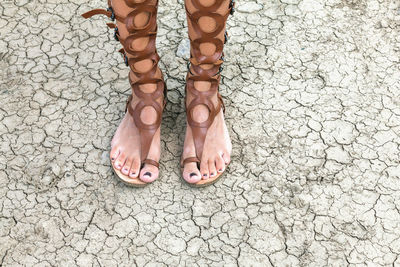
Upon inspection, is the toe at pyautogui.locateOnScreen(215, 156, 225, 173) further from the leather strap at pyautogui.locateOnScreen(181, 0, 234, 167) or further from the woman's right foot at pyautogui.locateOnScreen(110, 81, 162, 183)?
the woman's right foot at pyautogui.locateOnScreen(110, 81, 162, 183)

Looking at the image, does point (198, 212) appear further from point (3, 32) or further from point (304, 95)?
point (3, 32)

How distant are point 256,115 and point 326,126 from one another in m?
0.25

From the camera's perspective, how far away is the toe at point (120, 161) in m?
1.65

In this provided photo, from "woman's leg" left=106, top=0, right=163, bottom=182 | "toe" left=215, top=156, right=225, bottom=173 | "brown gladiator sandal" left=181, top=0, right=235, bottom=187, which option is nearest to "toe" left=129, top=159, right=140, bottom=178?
"woman's leg" left=106, top=0, right=163, bottom=182

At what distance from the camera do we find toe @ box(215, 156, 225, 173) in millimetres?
1662

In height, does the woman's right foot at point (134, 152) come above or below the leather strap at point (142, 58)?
below

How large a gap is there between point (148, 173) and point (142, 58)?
357 mm

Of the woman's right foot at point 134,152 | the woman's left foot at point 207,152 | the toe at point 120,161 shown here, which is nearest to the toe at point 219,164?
the woman's left foot at point 207,152

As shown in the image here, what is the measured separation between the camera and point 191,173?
1644mm

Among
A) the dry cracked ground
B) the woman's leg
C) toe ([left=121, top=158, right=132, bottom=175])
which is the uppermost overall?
the woman's leg

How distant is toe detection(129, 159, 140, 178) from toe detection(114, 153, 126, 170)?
4 cm

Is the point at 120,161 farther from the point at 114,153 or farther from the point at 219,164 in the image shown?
the point at 219,164

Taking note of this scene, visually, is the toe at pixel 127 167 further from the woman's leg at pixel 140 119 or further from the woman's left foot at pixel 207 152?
the woman's left foot at pixel 207 152

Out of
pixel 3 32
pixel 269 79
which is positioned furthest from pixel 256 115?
pixel 3 32
